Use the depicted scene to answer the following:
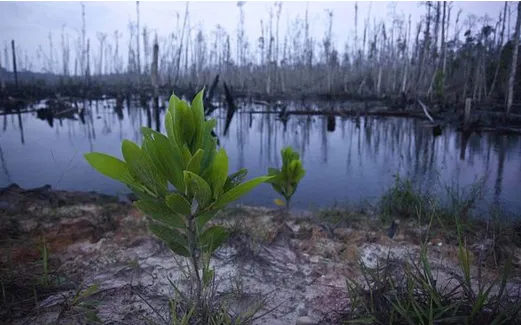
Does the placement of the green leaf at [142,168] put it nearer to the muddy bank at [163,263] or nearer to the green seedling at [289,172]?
the muddy bank at [163,263]

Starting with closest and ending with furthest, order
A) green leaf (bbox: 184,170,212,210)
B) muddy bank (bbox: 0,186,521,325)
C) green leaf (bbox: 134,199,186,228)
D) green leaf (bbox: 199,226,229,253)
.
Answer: green leaf (bbox: 184,170,212,210) < green leaf (bbox: 134,199,186,228) < green leaf (bbox: 199,226,229,253) < muddy bank (bbox: 0,186,521,325)

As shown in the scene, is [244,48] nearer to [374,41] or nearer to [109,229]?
[374,41]

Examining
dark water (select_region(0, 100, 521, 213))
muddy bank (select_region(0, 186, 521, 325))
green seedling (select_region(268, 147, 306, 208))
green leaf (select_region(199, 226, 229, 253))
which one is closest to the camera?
green leaf (select_region(199, 226, 229, 253))

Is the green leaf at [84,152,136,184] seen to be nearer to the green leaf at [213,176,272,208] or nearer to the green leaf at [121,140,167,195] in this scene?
the green leaf at [121,140,167,195]

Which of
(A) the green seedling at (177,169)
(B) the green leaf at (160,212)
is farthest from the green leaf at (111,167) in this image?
(B) the green leaf at (160,212)

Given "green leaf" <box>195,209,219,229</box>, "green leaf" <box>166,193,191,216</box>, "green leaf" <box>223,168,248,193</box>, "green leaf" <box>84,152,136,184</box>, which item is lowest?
"green leaf" <box>195,209,219,229</box>

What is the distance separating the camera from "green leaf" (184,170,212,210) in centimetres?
106

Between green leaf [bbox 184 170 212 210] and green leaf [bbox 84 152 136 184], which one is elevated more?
green leaf [bbox 84 152 136 184]

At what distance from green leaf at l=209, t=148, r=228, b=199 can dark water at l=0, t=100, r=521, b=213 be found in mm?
1852

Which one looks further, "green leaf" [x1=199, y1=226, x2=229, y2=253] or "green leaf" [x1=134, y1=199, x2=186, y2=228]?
"green leaf" [x1=199, y1=226, x2=229, y2=253]

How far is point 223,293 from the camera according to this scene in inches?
64.6

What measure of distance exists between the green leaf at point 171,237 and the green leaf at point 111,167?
227mm

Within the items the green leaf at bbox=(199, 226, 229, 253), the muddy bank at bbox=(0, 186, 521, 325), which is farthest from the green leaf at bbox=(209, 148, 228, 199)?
the muddy bank at bbox=(0, 186, 521, 325)

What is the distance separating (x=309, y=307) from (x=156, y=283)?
2.92ft
